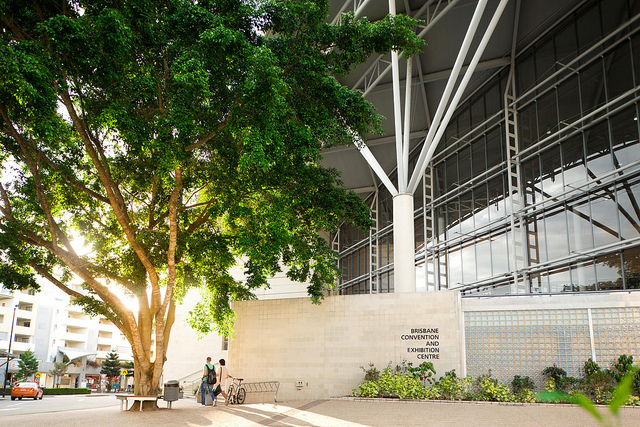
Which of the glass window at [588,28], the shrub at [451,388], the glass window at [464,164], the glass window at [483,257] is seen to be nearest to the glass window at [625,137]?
the glass window at [588,28]

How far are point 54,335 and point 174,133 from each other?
235 ft

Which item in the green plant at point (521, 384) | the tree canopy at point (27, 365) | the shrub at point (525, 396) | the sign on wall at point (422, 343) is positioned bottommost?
the tree canopy at point (27, 365)

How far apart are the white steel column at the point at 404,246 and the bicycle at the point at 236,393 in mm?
6366

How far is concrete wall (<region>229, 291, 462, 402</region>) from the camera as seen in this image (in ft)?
53.7

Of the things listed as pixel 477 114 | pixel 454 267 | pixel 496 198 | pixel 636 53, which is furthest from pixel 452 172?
pixel 636 53

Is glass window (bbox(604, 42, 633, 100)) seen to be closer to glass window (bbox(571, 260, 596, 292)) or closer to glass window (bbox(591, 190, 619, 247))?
glass window (bbox(591, 190, 619, 247))

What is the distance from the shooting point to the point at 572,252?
56.7ft

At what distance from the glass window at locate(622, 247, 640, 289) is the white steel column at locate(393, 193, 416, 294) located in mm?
6253

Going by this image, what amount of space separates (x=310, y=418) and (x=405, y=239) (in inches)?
339

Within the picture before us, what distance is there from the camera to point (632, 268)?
15398 millimetres

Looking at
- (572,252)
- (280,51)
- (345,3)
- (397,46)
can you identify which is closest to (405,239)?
(572,252)

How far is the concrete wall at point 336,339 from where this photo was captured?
16.4 meters

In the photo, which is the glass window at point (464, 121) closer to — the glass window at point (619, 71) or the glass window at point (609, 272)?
the glass window at point (619, 71)

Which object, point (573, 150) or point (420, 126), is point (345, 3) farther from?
point (573, 150)
